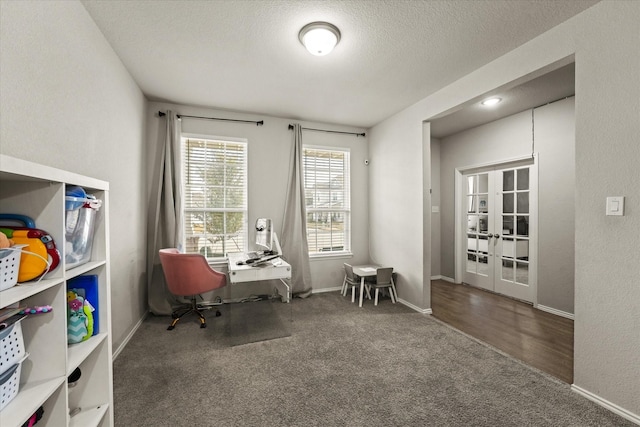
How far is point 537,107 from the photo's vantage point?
363 cm

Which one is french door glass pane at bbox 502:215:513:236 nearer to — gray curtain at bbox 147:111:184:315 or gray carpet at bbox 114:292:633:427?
gray carpet at bbox 114:292:633:427

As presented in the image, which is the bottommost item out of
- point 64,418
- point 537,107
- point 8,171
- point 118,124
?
point 64,418

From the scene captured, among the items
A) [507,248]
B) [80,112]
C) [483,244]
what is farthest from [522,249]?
[80,112]

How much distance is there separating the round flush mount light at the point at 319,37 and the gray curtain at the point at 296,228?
6.21ft

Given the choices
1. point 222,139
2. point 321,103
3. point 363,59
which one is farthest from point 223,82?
point 363,59

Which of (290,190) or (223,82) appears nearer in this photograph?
(223,82)

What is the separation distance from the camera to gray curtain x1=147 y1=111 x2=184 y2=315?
3324 mm

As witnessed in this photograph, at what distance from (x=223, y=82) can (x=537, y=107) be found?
3.94 metres

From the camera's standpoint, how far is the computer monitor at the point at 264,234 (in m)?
3.60

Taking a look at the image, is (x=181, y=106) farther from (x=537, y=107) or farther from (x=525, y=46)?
(x=537, y=107)

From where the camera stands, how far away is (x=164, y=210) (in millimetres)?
3455

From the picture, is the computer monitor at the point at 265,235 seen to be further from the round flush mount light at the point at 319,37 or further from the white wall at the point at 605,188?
the white wall at the point at 605,188

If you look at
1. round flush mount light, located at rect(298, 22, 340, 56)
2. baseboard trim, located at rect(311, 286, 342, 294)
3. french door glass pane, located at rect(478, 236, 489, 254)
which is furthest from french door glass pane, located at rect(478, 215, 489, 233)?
round flush mount light, located at rect(298, 22, 340, 56)

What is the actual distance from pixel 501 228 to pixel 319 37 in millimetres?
3841
